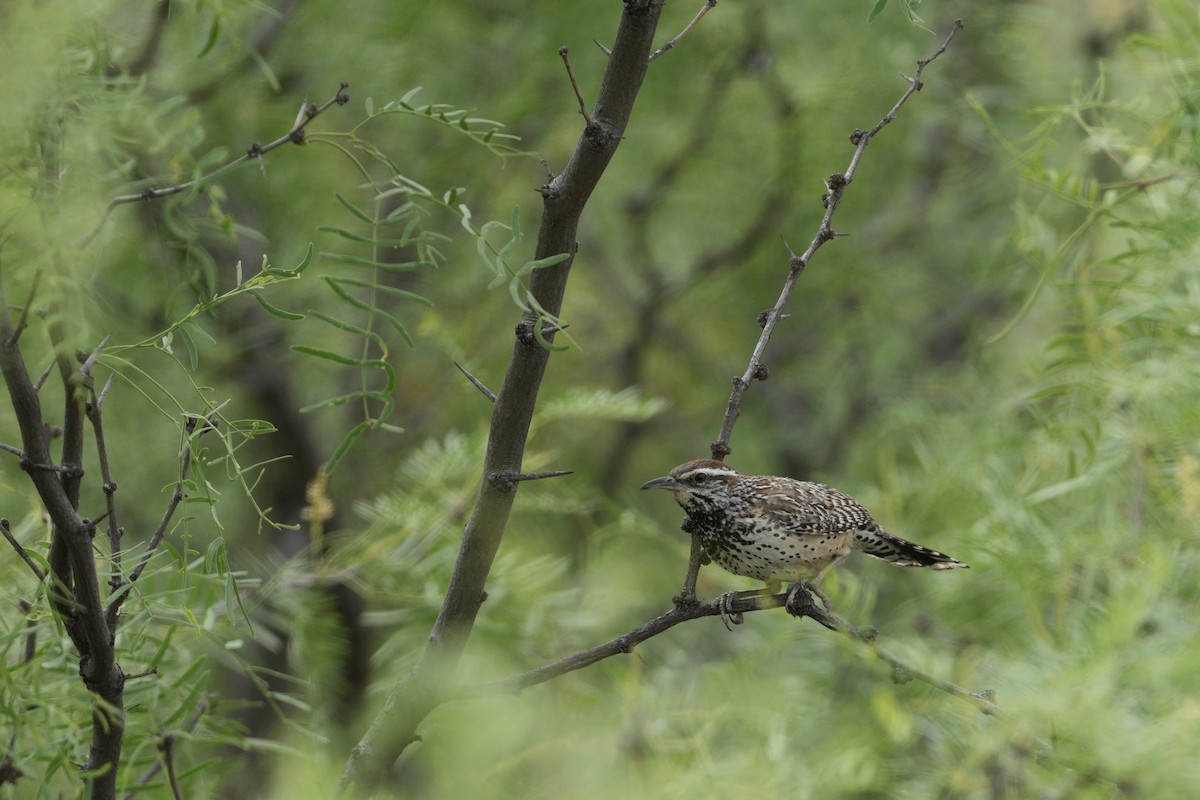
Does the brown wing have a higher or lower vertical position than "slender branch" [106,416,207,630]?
higher

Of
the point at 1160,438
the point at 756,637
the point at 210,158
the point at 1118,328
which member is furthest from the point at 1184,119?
the point at 756,637

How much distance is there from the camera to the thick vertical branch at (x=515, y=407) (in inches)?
44.3

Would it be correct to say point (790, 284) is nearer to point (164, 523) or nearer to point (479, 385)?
point (479, 385)

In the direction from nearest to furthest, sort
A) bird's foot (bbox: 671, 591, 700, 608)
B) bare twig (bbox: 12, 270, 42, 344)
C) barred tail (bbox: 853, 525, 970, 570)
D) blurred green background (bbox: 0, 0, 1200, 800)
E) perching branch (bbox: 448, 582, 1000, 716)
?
bare twig (bbox: 12, 270, 42, 344)
perching branch (bbox: 448, 582, 1000, 716)
bird's foot (bbox: 671, 591, 700, 608)
blurred green background (bbox: 0, 0, 1200, 800)
barred tail (bbox: 853, 525, 970, 570)

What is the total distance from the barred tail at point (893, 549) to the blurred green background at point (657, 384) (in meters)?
0.10

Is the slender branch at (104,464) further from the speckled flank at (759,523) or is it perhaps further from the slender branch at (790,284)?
the speckled flank at (759,523)

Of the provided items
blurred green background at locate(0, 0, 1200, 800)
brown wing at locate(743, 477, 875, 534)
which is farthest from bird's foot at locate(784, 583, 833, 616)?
brown wing at locate(743, 477, 875, 534)

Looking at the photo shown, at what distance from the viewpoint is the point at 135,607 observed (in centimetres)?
136

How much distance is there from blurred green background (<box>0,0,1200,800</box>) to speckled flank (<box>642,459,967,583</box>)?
0.16 metres

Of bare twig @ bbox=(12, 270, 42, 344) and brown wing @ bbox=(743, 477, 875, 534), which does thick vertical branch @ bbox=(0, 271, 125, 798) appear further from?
brown wing @ bbox=(743, 477, 875, 534)

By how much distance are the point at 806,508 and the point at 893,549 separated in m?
0.41

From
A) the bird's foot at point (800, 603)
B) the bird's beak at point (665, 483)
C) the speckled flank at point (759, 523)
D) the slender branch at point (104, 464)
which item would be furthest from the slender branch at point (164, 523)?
the bird's beak at point (665, 483)

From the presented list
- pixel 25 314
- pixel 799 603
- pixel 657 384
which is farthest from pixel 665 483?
pixel 657 384

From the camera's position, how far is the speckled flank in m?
2.23
